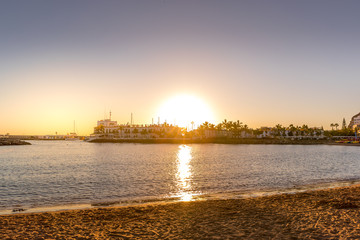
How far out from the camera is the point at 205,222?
1251cm

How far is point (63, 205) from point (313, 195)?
17.0 m

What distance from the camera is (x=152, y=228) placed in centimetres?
1162

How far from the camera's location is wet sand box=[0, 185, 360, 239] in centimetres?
1066

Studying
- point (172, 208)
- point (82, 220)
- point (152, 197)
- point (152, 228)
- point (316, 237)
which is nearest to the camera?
point (316, 237)

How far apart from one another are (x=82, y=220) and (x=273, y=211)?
9.64 m

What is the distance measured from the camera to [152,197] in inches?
842

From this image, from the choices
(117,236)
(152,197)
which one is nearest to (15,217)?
(117,236)

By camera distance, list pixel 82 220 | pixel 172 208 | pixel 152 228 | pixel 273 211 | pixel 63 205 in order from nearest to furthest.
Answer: pixel 152 228 → pixel 82 220 → pixel 273 211 → pixel 172 208 → pixel 63 205

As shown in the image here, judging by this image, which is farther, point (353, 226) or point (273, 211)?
point (273, 211)

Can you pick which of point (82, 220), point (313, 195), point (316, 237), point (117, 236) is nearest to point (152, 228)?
point (117, 236)

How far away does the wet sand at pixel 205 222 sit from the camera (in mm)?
10656

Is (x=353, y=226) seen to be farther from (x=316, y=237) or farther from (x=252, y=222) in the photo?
(x=252, y=222)

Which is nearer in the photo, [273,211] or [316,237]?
[316,237]

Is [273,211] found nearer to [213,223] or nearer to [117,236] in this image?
[213,223]
